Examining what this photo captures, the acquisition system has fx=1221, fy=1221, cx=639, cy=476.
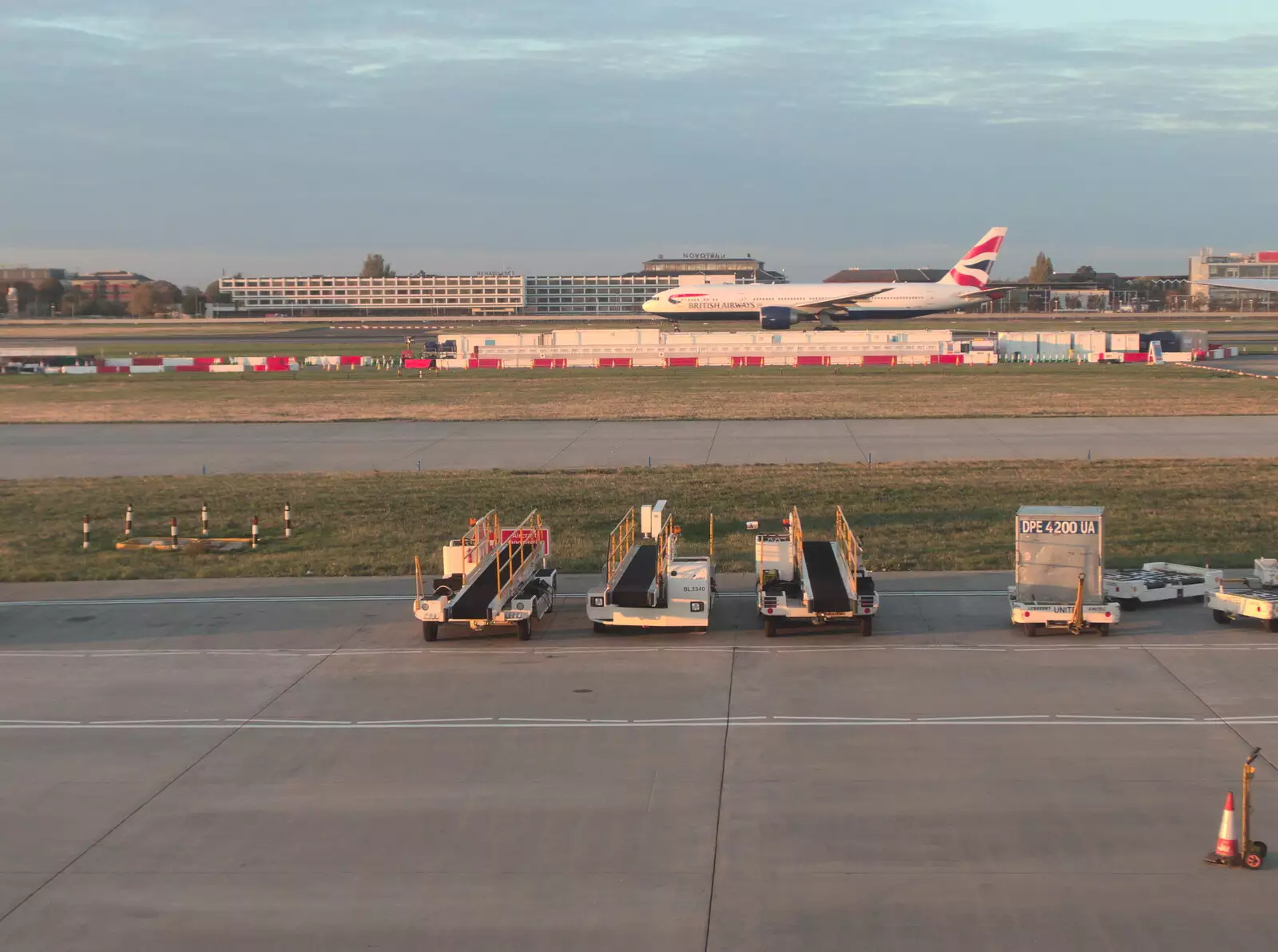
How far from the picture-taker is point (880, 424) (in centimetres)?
4481

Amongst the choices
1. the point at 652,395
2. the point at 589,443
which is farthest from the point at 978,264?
the point at 589,443

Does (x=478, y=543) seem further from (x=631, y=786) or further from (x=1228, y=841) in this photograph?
(x=1228, y=841)

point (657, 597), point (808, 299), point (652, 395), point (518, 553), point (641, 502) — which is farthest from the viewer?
point (808, 299)

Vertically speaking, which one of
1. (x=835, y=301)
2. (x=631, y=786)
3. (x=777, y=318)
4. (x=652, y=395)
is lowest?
(x=631, y=786)

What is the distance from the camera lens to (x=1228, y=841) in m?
10.1

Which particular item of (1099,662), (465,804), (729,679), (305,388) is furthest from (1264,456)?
(305,388)

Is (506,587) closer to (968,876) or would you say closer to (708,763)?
(708,763)

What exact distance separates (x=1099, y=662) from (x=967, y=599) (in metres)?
3.97

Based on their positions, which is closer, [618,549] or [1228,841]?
[1228,841]

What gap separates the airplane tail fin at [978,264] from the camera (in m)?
114

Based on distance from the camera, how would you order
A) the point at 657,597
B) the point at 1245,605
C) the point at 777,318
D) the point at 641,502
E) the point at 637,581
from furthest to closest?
the point at 777,318 < the point at 641,502 < the point at 637,581 < the point at 657,597 < the point at 1245,605

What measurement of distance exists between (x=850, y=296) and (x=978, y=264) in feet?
41.6

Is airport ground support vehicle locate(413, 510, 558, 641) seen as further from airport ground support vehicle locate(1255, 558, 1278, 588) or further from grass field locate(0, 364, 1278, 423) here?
grass field locate(0, 364, 1278, 423)

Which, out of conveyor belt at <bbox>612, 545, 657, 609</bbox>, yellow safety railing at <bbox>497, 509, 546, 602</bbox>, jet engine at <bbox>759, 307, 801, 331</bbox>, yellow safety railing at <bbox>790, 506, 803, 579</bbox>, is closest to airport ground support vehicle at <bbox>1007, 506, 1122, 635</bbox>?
yellow safety railing at <bbox>790, 506, 803, 579</bbox>
